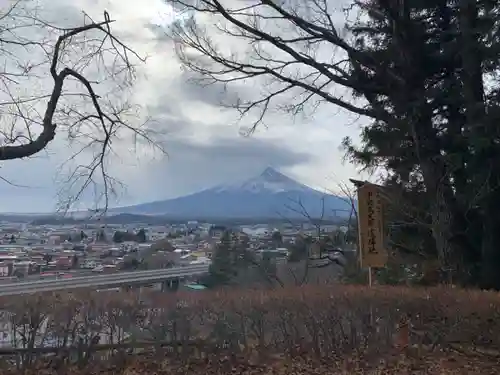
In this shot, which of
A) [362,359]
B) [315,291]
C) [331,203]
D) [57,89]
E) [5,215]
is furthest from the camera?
[331,203]

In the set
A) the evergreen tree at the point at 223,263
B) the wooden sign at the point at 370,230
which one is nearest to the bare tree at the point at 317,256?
the evergreen tree at the point at 223,263

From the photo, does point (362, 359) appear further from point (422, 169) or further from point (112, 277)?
point (422, 169)

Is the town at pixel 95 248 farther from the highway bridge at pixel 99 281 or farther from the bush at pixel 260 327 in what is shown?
the bush at pixel 260 327

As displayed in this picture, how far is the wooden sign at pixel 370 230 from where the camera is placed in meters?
9.95

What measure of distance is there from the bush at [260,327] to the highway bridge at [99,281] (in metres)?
0.93

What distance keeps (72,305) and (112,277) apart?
10.5 ft

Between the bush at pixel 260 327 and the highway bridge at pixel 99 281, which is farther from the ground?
the highway bridge at pixel 99 281

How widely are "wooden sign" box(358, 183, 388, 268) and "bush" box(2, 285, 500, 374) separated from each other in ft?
4.79

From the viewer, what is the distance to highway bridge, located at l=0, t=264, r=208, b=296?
830 cm

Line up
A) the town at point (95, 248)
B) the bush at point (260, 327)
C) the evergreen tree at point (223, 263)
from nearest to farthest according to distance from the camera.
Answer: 1. the bush at point (260, 327)
2. the town at point (95, 248)
3. the evergreen tree at point (223, 263)

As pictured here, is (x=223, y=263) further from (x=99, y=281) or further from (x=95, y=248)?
(x=99, y=281)

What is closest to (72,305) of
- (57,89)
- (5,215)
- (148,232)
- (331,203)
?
(57,89)

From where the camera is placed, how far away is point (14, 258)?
33.9ft

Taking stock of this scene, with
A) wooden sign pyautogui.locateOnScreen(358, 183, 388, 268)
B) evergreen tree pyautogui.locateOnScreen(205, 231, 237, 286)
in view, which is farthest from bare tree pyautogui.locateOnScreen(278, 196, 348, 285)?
wooden sign pyautogui.locateOnScreen(358, 183, 388, 268)
